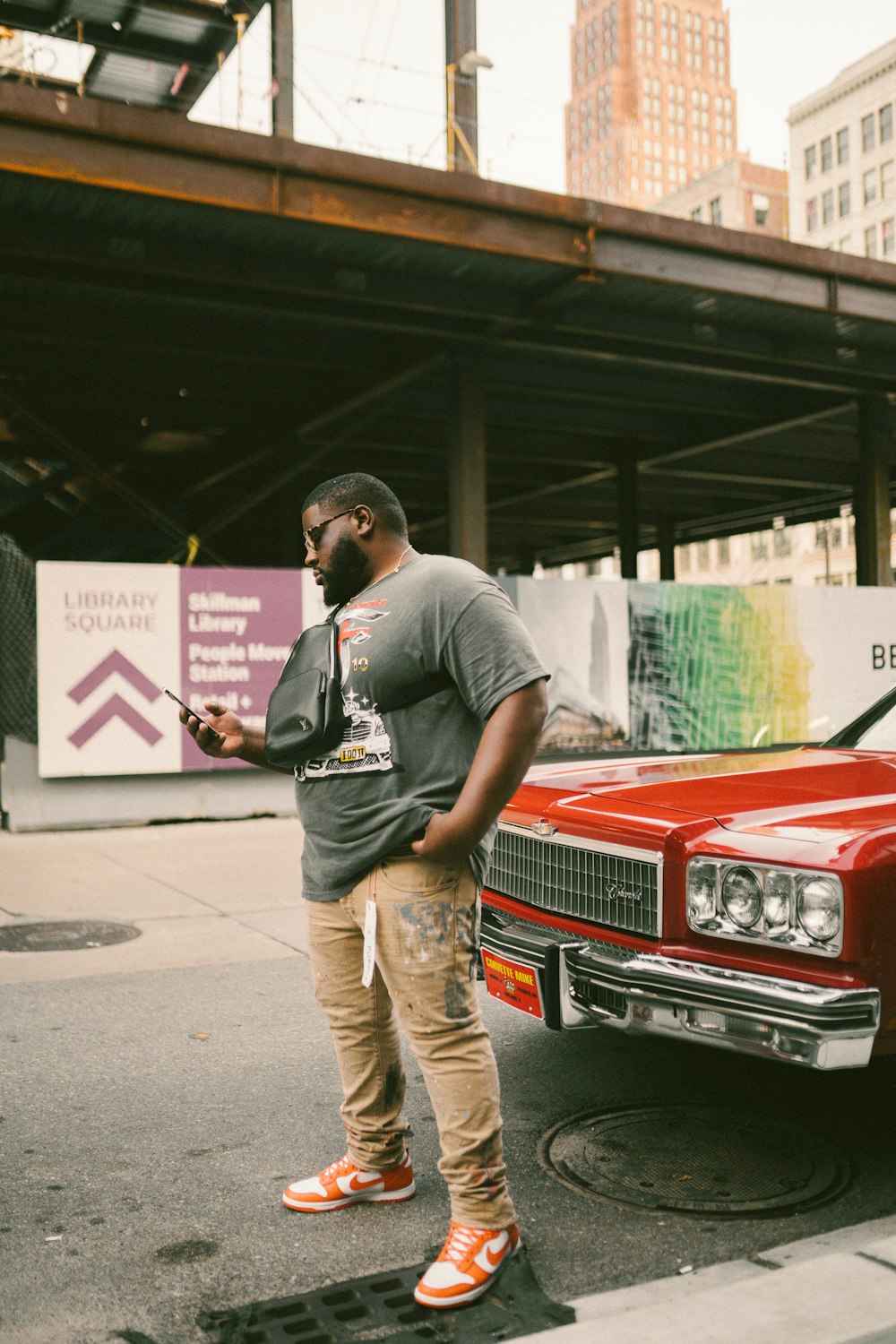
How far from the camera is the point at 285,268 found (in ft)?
42.9

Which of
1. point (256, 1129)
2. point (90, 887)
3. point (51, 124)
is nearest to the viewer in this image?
point (256, 1129)

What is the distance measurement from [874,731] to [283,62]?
14908 mm

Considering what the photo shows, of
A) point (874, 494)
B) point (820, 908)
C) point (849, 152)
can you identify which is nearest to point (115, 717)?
point (820, 908)

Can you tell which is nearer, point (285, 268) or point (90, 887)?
point (90, 887)

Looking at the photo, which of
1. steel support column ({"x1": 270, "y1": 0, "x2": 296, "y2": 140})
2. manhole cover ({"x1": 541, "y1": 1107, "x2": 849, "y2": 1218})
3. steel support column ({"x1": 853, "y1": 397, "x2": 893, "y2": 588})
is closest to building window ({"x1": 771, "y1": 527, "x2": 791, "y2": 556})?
steel support column ({"x1": 853, "y1": 397, "x2": 893, "y2": 588})

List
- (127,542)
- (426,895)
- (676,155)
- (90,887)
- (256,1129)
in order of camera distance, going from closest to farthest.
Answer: (426,895) < (256,1129) < (90,887) < (127,542) < (676,155)

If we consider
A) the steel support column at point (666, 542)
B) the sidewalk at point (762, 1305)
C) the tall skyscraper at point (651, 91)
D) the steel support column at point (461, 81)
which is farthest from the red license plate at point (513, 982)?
the tall skyscraper at point (651, 91)

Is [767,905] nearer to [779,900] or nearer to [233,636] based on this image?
[779,900]

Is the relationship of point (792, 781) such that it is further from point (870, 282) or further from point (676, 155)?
point (676, 155)

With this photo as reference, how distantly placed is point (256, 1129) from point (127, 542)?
19.3 meters

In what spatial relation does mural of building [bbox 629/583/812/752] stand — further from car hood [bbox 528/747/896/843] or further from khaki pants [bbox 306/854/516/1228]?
khaki pants [bbox 306/854/516/1228]

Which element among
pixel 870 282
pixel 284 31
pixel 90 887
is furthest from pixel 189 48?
pixel 90 887

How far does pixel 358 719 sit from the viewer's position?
2.95 m

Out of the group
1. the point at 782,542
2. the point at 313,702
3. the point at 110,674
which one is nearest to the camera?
the point at 313,702
